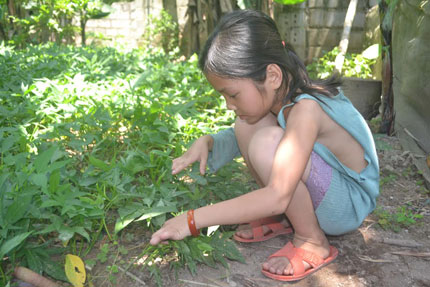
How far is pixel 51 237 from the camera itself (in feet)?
5.39

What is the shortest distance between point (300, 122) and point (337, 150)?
269mm

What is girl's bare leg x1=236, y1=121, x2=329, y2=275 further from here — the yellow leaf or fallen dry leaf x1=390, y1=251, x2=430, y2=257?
the yellow leaf

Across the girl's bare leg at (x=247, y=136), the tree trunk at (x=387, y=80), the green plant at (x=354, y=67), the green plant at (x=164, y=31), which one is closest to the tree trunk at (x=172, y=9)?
the green plant at (x=164, y=31)

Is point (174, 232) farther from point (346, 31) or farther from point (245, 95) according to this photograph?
point (346, 31)

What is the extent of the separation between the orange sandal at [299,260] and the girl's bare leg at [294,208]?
17 mm

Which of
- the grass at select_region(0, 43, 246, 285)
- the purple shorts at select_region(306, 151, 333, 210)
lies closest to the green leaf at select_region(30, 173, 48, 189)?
the grass at select_region(0, 43, 246, 285)

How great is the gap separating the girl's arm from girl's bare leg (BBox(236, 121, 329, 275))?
0.40 feet

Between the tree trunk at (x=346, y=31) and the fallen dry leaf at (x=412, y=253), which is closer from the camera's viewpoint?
the fallen dry leaf at (x=412, y=253)

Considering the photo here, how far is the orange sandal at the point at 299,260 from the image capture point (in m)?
1.53

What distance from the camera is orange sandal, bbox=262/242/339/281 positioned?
60.1 inches

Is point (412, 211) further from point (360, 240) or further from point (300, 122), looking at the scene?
point (300, 122)

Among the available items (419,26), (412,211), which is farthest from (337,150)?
(419,26)

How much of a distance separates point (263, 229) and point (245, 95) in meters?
0.63

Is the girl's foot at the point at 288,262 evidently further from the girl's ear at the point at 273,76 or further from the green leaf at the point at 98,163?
the green leaf at the point at 98,163
